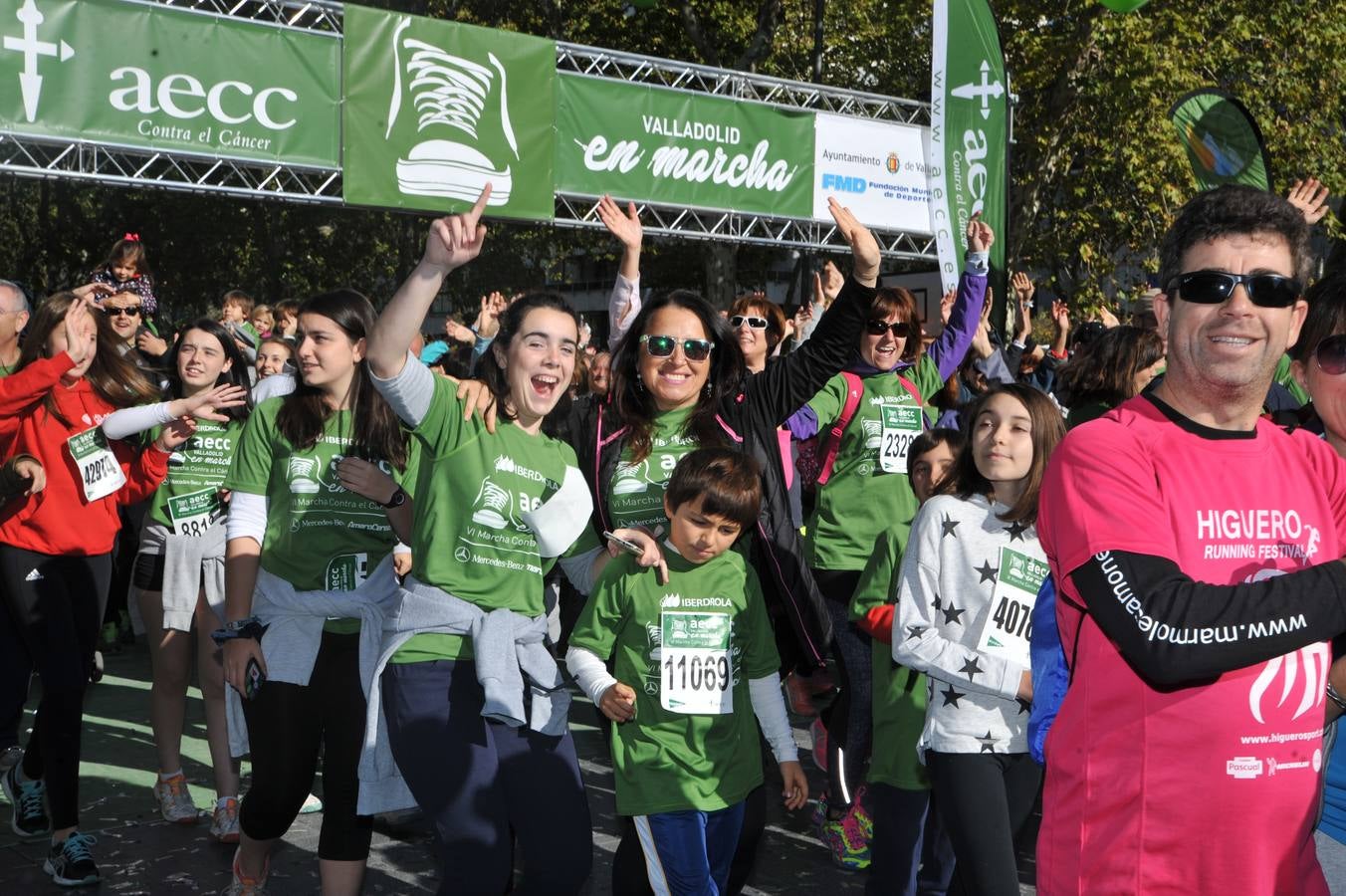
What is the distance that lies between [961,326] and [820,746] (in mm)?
2165

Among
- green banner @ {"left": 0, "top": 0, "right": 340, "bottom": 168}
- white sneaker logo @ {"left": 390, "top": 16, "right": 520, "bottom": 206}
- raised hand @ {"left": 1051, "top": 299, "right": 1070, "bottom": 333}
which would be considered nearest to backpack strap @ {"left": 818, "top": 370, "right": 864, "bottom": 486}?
raised hand @ {"left": 1051, "top": 299, "right": 1070, "bottom": 333}

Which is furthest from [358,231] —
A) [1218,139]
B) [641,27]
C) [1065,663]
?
[1065,663]

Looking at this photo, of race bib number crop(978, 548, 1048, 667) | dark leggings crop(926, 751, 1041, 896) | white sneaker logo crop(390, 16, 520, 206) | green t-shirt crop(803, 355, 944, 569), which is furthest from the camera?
white sneaker logo crop(390, 16, 520, 206)

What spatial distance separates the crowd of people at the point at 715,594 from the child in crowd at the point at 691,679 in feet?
0.03

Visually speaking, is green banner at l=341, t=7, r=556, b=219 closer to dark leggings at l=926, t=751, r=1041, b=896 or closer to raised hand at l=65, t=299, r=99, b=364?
raised hand at l=65, t=299, r=99, b=364

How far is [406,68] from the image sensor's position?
11.3m

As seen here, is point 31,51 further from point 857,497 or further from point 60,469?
point 857,497

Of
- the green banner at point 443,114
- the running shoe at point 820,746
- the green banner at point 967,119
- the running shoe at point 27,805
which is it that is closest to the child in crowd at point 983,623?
the running shoe at point 820,746

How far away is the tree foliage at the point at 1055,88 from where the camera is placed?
19688mm

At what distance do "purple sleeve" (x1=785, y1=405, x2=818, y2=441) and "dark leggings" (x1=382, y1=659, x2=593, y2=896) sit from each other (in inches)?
96.7

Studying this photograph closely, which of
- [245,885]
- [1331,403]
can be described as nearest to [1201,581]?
[1331,403]

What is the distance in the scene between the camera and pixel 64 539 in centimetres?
521

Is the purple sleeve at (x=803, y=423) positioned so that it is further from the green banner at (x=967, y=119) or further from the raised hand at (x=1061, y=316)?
the green banner at (x=967, y=119)

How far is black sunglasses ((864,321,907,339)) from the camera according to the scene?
5961 millimetres
